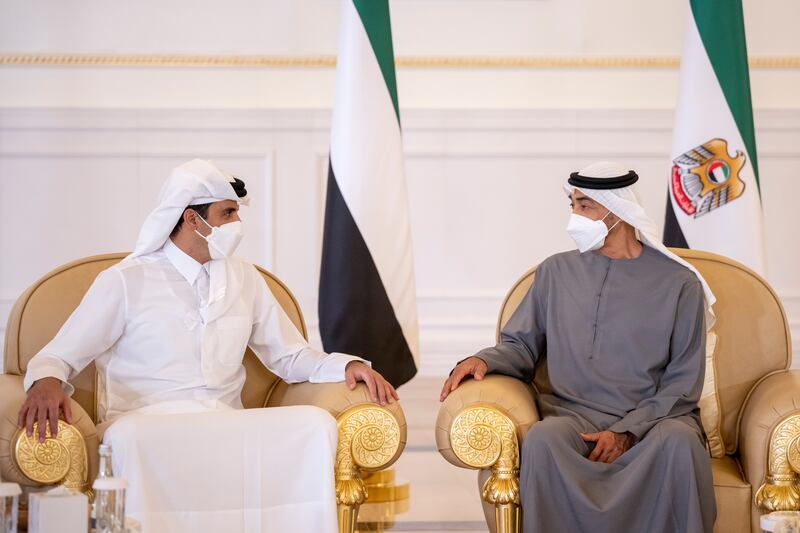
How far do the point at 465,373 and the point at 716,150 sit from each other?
231 centimetres

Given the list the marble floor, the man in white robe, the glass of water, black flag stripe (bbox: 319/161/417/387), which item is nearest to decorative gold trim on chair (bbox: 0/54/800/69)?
black flag stripe (bbox: 319/161/417/387)

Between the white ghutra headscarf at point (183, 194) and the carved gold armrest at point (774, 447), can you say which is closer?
the carved gold armrest at point (774, 447)

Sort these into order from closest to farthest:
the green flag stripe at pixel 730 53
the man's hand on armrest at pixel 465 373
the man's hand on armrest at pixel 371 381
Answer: the man's hand on armrest at pixel 371 381
the man's hand on armrest at pixel 465 373
the green flag stripe at pixel 730 53

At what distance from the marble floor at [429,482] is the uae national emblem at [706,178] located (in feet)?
5.48

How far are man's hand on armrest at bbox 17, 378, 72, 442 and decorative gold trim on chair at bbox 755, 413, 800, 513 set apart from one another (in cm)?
198

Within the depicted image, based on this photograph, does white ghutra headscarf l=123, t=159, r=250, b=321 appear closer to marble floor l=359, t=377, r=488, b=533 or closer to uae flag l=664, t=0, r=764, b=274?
marble floor l=359, t=377, r=488, b=533

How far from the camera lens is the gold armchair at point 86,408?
269 centimetres

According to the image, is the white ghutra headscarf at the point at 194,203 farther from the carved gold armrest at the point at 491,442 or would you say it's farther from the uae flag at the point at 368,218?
the uae flag at the point at 368,218

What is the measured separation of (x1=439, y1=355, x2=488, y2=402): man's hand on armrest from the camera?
3.19 metres

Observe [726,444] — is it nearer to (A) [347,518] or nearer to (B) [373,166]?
(A) [347,518]

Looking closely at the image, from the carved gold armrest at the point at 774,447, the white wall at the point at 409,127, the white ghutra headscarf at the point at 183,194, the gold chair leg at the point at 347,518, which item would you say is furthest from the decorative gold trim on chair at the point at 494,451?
the white wall at the point at 409,127

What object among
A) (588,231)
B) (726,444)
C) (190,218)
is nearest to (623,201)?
(588,231)

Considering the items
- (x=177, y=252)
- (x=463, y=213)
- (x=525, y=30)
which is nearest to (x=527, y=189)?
(x=463, y=213)

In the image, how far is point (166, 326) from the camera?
128 inches
